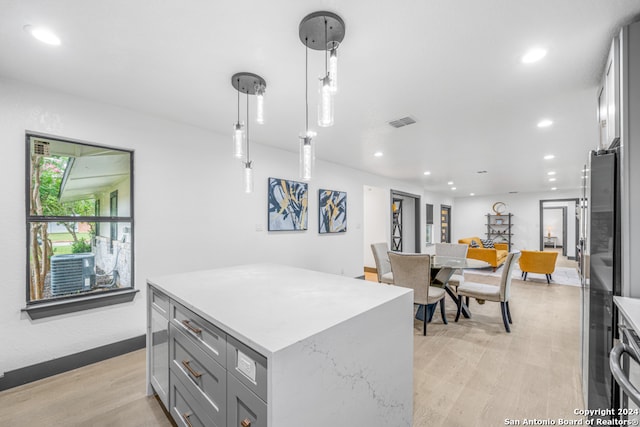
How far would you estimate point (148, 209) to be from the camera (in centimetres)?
277

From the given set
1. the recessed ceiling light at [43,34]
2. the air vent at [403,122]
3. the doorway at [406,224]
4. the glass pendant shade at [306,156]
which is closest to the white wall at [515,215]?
the doorway at [406,224]

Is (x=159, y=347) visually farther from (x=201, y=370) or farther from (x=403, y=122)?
(x=403, y=122)

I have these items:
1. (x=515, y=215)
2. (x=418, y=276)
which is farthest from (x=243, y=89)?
(x=515, y=215)

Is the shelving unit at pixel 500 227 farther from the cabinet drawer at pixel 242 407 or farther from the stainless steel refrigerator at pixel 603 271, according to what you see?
the cabinet drawer at pixel 242 407

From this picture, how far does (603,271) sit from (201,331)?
210 centimetres

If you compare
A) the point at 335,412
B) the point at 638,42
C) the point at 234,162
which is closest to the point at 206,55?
the point at 234,162

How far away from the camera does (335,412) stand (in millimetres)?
1081

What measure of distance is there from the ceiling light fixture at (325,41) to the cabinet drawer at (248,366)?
1.02 meters

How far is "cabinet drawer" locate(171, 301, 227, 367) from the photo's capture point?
117 centimetres

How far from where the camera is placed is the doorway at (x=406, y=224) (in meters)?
7.79

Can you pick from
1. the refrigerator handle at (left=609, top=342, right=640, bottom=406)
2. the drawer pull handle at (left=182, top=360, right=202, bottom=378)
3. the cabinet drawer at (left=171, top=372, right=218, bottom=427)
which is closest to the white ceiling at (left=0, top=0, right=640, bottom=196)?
the refrigerator handle at (left=609, top=342, right=640, bottom=406)

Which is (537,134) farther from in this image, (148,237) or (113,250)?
(113,250)

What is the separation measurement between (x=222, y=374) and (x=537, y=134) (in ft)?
13.5

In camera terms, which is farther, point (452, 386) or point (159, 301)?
point (452, 386)
